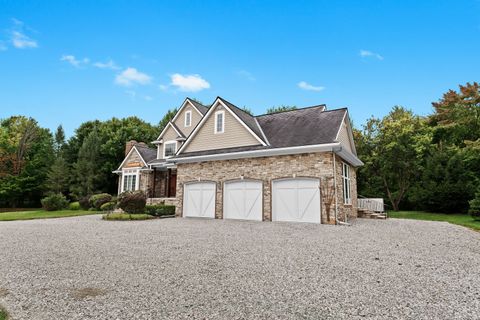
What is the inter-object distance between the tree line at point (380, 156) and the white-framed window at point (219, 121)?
15473mm

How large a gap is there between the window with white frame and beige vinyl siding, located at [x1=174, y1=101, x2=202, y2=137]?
5892 millimetres

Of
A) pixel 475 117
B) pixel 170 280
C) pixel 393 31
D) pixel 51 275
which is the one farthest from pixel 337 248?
pixel 475 117

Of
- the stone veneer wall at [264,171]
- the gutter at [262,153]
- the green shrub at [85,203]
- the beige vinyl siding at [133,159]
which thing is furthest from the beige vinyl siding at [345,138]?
the green shrub at [85,203]

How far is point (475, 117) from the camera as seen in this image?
22266 mm

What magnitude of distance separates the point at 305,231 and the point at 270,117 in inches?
383

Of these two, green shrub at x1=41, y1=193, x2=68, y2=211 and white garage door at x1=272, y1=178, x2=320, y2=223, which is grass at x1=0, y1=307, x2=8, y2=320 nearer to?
white garage door at x1=272, y1=178, x2=320, y2=223

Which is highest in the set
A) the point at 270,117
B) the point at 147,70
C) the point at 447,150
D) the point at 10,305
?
the point at 147,70

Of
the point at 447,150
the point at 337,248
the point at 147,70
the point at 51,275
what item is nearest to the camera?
the point at 51,275

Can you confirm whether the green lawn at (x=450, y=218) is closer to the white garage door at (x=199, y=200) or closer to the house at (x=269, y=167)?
the house at (x=269, y=167)

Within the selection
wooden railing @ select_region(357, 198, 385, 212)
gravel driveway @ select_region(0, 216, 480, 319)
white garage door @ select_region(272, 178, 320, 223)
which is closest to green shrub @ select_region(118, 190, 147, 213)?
gravel driveway @ select_region(0, 216, 480, 319)

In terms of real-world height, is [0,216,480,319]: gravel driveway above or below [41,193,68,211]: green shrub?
below

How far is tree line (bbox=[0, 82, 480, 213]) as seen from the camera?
20.1 m

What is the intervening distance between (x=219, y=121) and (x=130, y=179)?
524 inches

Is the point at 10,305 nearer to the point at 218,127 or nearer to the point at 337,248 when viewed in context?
the point at 337,248
